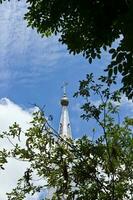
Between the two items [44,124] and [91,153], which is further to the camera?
[44,124]

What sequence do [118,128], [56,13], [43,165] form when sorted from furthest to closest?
1. [118,128]
2. [43,165]
3. [56,13]

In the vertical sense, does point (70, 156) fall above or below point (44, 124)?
below

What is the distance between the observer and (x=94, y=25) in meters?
8.53

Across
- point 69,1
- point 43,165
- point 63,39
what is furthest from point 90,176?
point 69,1

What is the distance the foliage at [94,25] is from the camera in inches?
291

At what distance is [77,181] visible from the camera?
1337 centimetres

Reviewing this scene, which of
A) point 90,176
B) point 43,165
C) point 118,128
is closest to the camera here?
point 90,176

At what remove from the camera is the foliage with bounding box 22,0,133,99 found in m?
7.38

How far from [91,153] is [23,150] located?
205 centimetres

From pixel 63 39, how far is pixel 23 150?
5.28 m

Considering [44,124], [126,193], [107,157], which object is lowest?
[126,193]

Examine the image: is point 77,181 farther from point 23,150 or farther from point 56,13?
point 56,13

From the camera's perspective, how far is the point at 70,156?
13.7 metres

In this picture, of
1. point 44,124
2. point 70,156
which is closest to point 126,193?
point 70,156
